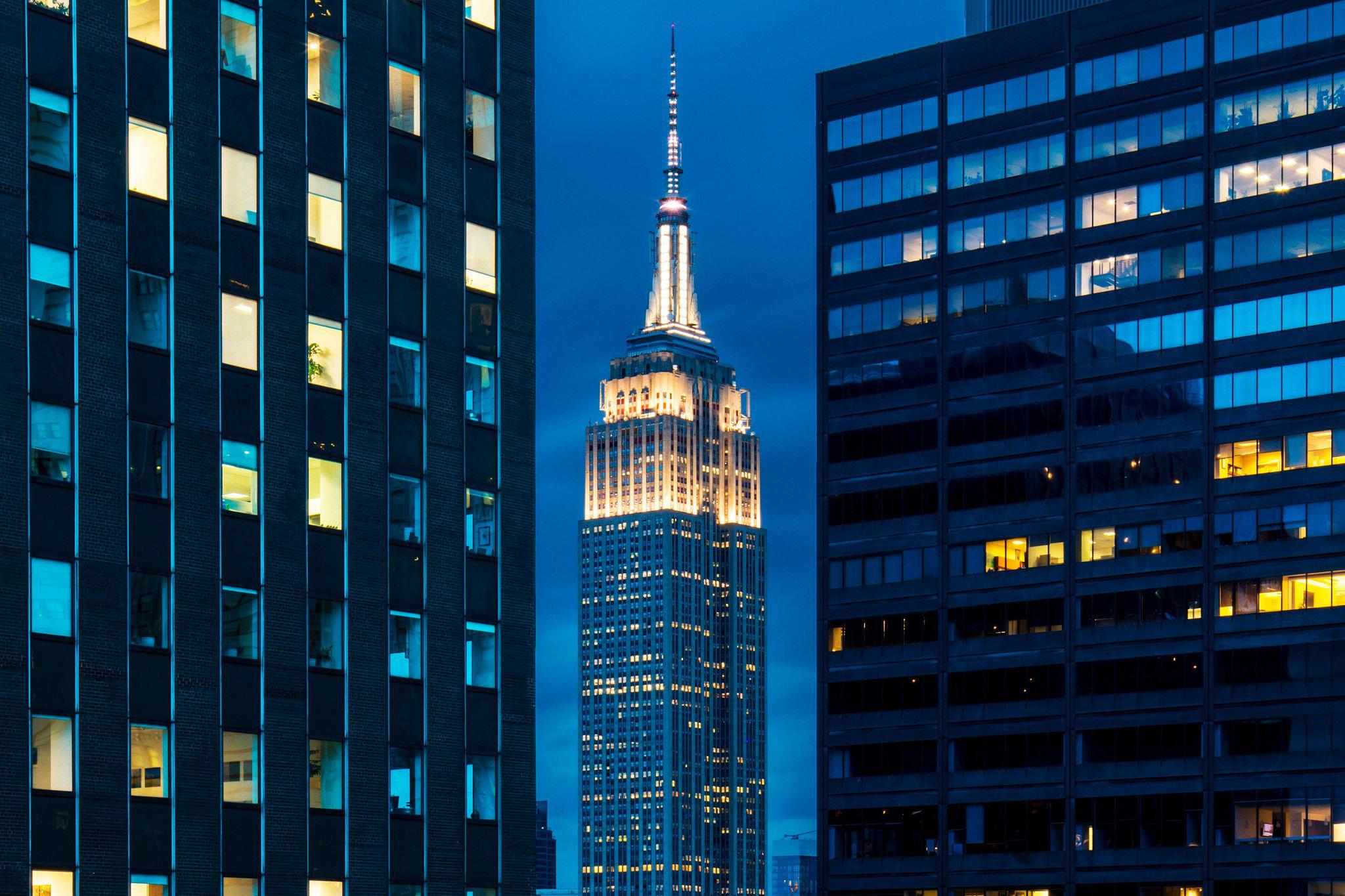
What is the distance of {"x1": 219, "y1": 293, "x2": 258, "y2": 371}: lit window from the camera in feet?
199

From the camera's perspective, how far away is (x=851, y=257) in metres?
159

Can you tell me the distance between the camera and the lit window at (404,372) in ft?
214

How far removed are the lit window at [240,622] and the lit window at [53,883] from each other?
291 inches

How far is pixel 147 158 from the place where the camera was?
59219 millimetres

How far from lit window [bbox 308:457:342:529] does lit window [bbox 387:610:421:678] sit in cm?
324

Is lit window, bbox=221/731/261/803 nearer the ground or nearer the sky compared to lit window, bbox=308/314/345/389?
nearer the ground

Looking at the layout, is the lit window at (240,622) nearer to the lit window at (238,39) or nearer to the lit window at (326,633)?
the lit window at (326,633)

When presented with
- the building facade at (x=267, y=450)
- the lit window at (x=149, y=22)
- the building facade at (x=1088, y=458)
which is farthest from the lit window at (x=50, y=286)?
the building facade at (x=1088, y=458)

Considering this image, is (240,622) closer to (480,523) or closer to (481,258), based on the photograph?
(480,523)

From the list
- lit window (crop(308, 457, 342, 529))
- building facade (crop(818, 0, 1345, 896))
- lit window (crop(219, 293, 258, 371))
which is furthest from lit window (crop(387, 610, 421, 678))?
building facade (crop(818, 0, 1345, 896))

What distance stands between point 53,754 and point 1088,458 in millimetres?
101435

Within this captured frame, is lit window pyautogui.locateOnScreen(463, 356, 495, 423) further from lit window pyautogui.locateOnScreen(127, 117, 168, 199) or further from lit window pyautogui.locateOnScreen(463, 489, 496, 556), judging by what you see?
lit window pyautogui.locateOnScreen(127, 117, 168, 199)

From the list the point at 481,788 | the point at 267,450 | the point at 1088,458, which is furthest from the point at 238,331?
the point at 1088,458

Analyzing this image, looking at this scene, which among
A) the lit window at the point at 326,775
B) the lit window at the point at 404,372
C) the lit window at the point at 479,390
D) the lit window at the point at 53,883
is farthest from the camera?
the lit window at the point at 479,390
